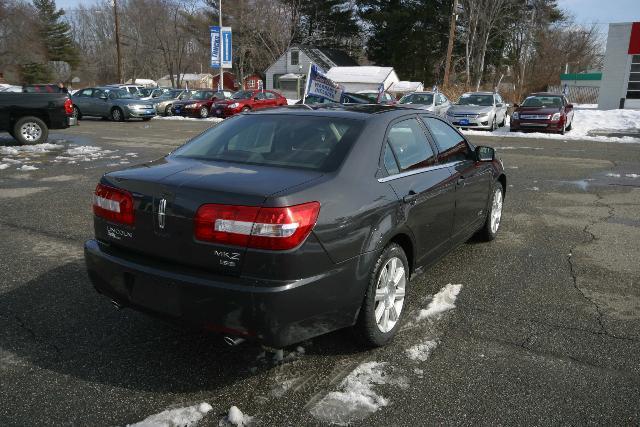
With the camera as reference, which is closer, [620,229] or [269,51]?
[620,229]

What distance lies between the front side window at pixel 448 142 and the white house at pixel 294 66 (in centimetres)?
4912

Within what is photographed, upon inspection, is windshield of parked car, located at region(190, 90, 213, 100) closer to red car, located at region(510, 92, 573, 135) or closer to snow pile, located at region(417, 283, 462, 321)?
red car, located at region(510, 92, 573, 135)

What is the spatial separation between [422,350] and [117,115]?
2392 cm

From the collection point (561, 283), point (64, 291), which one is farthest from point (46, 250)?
point (561, 283)

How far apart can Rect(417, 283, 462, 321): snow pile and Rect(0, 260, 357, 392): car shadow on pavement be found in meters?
0.78

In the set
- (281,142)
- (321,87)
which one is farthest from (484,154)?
(321,87)

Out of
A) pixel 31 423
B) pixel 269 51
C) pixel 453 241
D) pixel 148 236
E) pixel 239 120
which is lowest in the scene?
pixel 31 423

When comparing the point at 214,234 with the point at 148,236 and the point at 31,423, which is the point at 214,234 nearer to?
the point at 148,236

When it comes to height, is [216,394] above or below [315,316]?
below

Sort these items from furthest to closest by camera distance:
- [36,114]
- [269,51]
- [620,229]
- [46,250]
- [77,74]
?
[77,74] < [269,51] < [36,114] < [620,229] < [46,250]

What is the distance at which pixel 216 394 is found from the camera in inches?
110

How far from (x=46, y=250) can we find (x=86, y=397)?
288 cm

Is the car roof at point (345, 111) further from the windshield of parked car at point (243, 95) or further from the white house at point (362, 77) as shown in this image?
the white house at point (362, 77)

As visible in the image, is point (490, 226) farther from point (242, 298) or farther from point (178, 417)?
point (178, 417)
